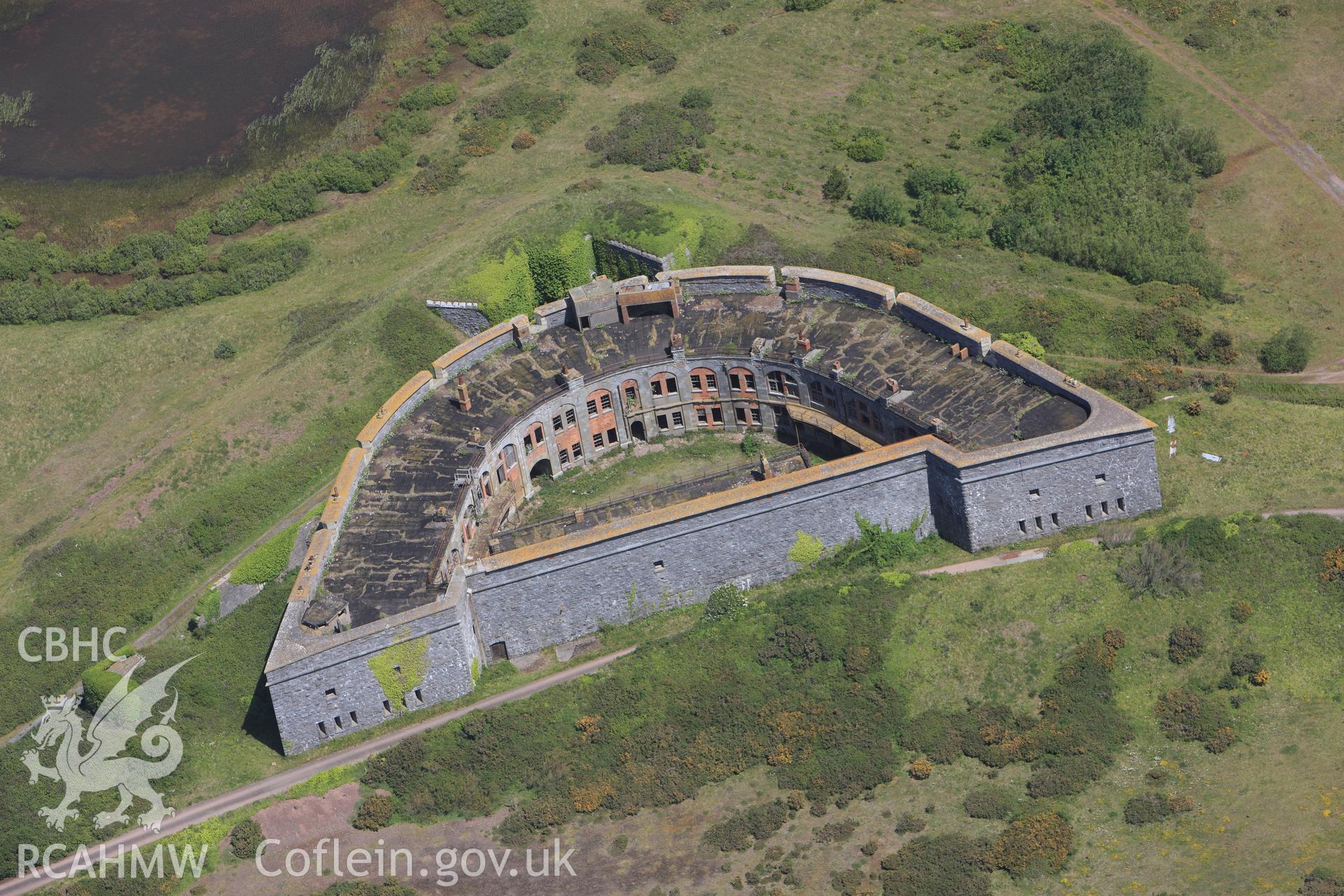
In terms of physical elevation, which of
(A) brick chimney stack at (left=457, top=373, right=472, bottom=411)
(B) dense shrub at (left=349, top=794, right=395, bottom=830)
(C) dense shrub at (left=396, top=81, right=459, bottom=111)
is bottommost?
(B) dense shrub at (left=349, top=794, right=395, bottom=830)

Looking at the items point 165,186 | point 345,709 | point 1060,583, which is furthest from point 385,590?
point 165,186

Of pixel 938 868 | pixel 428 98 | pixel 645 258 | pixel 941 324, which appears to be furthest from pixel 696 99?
pixel 938 868

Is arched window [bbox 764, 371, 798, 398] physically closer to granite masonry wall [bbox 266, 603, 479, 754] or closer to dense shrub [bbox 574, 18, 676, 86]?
granite masonry wall [bbox 266, 603, 479, 754]

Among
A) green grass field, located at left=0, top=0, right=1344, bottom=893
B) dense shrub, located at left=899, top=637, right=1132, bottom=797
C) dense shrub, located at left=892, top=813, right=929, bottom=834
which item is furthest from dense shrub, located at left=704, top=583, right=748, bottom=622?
dense shrub, located at left=892, top=813, right=929, bottom=834

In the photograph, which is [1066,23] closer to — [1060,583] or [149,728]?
[1060,583]

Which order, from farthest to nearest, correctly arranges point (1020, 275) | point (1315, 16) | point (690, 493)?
point (1315, 16) < point (1020, 275) < point (690, 493)

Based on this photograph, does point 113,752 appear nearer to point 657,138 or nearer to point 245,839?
point 245,839

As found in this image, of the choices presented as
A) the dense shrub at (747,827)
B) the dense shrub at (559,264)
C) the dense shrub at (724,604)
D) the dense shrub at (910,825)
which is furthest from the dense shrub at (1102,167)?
the dense shrub at (747,827)
